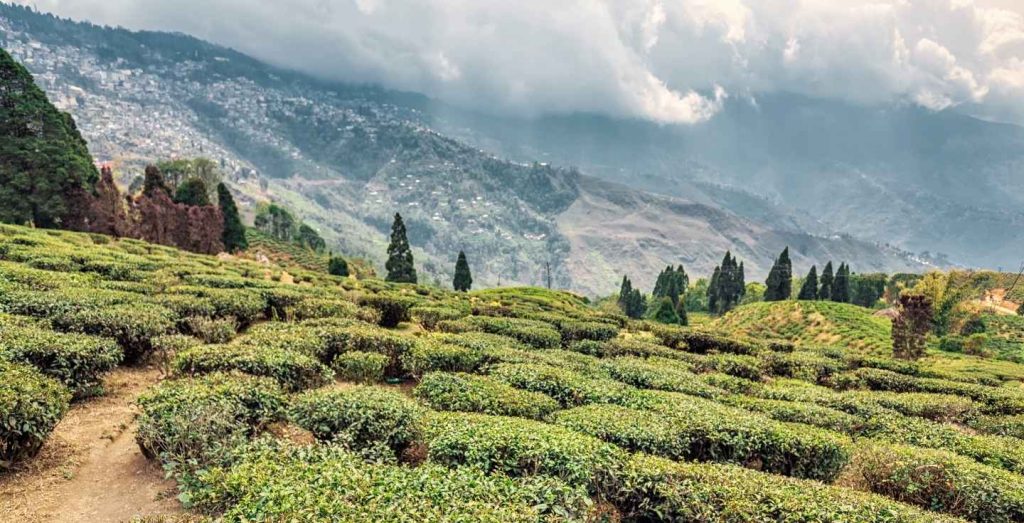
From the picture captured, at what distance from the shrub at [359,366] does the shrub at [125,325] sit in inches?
194

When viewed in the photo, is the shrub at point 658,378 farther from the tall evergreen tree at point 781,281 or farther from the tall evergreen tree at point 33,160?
the tall evergreen tree at point 781,281

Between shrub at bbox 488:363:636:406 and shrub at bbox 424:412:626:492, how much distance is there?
4.18 m

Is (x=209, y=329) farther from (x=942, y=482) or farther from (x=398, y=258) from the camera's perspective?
(x=398, y=258)

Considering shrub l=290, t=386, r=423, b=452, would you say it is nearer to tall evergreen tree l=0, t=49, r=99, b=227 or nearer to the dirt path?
the dirt path

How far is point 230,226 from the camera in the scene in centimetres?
7444

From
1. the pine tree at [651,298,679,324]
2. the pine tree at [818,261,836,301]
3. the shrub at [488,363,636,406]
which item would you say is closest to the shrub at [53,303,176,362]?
the shrub at [488,363,636,406]

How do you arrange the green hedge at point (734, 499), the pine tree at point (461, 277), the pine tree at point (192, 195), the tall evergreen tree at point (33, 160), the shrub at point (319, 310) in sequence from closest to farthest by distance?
1. the green hedge at point (734, 499)
2. the shrub at point (319, 310)
3. the tall evergreen tree at point (33, 160)
4. the pine tree at point (192, 195)
5. the pine tree at point (461, 277)

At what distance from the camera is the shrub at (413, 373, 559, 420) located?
11977mm

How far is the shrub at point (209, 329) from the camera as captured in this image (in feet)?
51.8

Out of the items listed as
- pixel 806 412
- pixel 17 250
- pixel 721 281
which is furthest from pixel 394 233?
pixel 721 281

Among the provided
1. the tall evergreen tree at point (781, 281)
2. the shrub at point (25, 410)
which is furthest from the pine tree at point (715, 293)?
the shrub at point (25, 410)

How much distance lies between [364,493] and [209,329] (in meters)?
11.5

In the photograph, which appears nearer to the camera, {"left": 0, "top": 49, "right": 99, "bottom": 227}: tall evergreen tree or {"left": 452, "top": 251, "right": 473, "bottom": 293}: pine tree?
{"left": 0, "top": 49, "right": 99, "bottom": 227}: tall evergreen tree

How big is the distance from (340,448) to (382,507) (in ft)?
7.85
